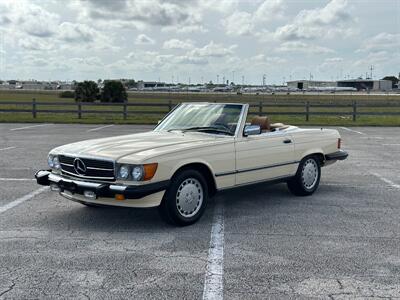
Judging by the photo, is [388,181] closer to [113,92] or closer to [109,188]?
[109,188]

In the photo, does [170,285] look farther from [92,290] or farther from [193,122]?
[193,122]

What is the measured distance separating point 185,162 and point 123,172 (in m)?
0.73

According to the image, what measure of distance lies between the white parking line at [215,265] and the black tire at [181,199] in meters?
0.30

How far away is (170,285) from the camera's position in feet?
12.0

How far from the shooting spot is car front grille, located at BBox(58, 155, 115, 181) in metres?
4.91

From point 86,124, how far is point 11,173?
43.0 ft

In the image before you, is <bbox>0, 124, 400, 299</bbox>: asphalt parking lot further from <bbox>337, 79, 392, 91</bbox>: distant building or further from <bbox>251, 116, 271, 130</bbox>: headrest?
<bbox>337, 79, 392, 91</bbox>: distant building

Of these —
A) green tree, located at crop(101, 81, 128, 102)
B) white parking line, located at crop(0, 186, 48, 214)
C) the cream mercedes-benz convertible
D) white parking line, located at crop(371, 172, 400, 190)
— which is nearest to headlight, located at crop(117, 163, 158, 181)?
the cream mercedes-benz convertible

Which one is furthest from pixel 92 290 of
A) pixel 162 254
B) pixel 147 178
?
pixel 147 178

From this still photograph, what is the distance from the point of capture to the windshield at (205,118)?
5.95 meters

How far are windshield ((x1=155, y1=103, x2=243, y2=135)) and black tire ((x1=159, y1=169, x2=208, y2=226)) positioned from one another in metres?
0.89

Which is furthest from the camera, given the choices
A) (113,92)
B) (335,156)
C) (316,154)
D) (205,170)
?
(113,92)

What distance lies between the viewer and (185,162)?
201 inches

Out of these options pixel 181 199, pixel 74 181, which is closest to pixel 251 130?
pixel 181 199
